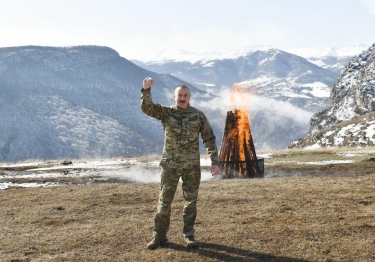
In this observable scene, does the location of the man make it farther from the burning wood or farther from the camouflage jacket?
the burning wood

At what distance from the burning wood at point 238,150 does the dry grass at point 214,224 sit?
4883 mm

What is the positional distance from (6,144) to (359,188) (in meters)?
175

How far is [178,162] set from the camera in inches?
270

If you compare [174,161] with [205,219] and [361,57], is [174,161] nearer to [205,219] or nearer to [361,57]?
[205,219]

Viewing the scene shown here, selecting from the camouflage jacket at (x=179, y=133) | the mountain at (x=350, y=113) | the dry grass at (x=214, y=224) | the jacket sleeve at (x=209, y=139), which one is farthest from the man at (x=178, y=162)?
the mountain at (x=350, y=113)

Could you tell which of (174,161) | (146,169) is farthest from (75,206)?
(146,169)

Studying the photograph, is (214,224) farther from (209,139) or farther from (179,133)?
(179,133)

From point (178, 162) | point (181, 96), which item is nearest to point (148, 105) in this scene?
point (181, 96)

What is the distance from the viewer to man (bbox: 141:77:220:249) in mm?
6859

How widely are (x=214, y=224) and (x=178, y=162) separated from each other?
2.16 meters

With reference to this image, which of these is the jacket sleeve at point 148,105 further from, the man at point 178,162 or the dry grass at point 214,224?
the dry grass at point 214,224

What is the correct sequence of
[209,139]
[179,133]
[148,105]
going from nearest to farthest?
[148,105]
[179,133]
[209,139]

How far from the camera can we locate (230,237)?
7.21m

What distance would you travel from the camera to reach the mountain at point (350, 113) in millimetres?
58094
